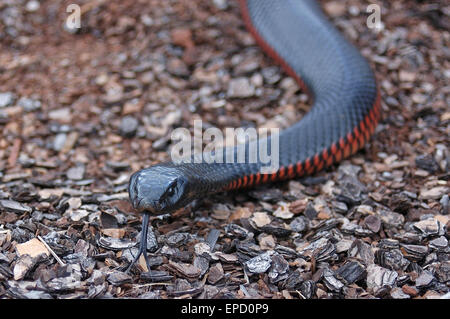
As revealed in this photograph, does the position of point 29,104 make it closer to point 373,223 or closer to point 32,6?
point 32,6

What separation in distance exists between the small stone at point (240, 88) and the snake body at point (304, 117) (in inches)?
21.8

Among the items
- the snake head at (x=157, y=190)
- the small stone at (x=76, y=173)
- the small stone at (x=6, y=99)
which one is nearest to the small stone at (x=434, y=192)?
the snake head at (x=157, y=190)

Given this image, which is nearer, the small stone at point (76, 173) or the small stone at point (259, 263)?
the small stone at point (259, 263)

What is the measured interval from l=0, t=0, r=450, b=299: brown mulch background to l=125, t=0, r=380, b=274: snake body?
0.67 ft

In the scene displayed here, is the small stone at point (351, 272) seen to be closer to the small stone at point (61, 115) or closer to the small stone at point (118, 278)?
the small stone at point (118, 278)

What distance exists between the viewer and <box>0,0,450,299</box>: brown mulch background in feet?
14.1

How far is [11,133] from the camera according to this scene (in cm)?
658

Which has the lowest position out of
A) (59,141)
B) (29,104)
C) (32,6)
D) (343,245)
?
(59,141)

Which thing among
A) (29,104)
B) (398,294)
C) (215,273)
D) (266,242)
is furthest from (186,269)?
(29,104)

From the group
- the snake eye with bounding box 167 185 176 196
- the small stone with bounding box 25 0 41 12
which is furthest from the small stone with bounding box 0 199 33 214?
the small stone with bounding box 25 0 41 12

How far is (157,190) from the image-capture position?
14.6 feet

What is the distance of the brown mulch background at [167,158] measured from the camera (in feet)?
14.1

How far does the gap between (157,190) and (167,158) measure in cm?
173
